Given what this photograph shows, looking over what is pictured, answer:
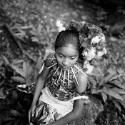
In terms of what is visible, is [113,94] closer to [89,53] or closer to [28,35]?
[89,53]

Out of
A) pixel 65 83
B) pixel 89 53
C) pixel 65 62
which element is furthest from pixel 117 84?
pixel 65 62

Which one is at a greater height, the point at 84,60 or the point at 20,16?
the point at 20,16

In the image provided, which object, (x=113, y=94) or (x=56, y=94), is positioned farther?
(x=113, y=94)

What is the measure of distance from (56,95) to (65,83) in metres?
0.22

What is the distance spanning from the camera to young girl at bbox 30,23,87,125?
7.89ft

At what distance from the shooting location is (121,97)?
13.3ft

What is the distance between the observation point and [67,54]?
2.36 m

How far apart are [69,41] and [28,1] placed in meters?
4.12

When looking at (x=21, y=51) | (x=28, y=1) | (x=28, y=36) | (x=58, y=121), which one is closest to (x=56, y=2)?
(x=28, y=1)

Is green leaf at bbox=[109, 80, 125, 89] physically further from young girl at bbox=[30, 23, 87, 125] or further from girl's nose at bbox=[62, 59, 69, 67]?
girl's nose at bbox=[62, 59, 69, 67]

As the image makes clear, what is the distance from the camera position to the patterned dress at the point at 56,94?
2.72 metres

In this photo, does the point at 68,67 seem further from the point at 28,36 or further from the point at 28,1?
the point at 28,1

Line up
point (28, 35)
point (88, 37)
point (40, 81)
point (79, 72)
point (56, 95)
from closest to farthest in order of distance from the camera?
point (79, 72)
point (88, 37)
point (56, 95)
point (40, 81)
point (28, 35)

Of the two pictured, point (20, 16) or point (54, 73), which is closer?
point (54, 73)
